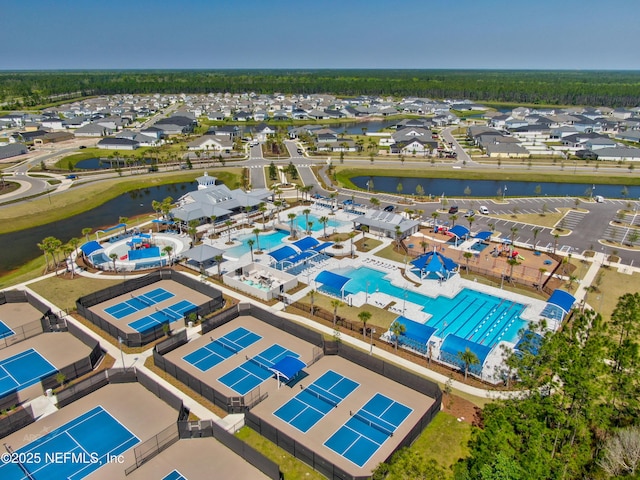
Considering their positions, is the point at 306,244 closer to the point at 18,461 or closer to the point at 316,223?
the point at 316,223

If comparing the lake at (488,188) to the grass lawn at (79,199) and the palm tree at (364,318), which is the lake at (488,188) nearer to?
the grass lawn at (79,199)

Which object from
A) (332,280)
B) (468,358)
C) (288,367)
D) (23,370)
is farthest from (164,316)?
(468,358)

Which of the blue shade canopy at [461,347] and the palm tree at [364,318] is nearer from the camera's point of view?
the blue shade canopy at [461,347]

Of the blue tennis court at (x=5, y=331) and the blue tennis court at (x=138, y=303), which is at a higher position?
the blue tennis court at (x=5, y=331)

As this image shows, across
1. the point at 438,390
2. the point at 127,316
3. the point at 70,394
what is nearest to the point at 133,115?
the point at 127,316

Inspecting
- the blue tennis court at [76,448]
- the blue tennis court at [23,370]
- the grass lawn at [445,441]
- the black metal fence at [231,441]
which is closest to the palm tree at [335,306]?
the grass lawn at [445,441]

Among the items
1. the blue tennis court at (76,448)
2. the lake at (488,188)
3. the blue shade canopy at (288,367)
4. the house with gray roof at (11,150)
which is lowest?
the blue tennis court at (76,448)

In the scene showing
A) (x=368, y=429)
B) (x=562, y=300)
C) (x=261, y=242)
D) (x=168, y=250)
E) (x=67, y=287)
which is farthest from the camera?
(x=261, y=242)
